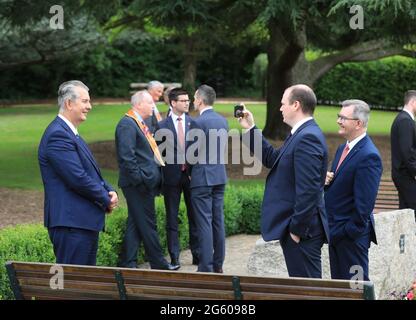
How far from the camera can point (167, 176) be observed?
915 centimetres

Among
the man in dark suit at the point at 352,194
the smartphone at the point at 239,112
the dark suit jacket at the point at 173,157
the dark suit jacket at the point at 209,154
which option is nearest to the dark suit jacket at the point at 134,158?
the dark suit jacket at the point at 209,154

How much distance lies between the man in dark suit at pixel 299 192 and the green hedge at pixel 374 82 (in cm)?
3408

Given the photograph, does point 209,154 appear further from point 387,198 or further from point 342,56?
point 342,56

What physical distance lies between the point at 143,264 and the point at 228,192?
240cm

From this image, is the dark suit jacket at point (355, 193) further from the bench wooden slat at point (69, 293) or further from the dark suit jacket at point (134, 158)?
the dark suit jacket at point (134, 158)

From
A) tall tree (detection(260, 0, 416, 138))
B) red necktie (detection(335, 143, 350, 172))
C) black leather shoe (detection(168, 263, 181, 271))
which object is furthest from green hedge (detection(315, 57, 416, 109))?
red necktie (detection(335, 143, 350, 172))

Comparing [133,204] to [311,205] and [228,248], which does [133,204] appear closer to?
[228,248]

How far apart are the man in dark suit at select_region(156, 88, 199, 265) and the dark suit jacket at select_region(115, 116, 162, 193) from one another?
0.73 meters

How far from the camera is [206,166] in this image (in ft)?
27.8

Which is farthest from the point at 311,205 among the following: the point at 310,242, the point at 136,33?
the point at 136,33

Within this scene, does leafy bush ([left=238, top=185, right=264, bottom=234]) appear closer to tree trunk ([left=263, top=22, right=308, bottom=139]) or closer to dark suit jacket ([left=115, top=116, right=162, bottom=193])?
dark suit jacket ([left=115, top=116, right=162, bottom=193])

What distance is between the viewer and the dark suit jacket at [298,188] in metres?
5.36

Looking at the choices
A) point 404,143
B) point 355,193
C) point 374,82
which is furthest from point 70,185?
point 374,82

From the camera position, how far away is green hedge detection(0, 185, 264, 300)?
7.36 meters
